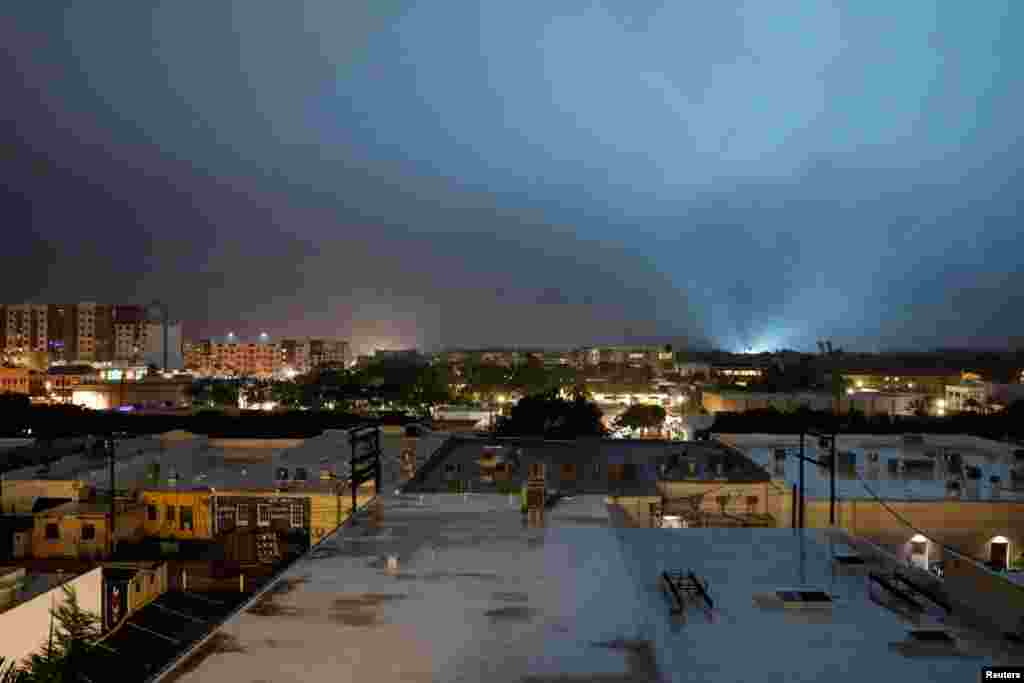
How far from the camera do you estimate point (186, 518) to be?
14.5m

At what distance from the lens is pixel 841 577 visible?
21.5 ft

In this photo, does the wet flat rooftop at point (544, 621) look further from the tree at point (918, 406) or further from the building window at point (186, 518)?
the tree at point (918, 406)

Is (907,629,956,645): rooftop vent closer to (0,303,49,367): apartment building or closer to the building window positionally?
the building window

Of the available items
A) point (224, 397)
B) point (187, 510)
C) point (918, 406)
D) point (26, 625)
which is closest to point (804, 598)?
point (26, 625)

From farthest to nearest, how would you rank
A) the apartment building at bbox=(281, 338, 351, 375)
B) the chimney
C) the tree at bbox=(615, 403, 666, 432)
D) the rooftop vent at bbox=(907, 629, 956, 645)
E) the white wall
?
the apartment building at bbox=(281, 338, 351, 375)
the tree at bbox=(615, 403, 666, 432)
the chimney
the white wall
the rooftop vent at bbox=(907, 629, 956, 645)

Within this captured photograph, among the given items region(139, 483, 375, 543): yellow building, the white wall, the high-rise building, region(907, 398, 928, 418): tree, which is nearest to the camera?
the white wall

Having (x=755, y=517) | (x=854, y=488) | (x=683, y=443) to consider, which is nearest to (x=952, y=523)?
(x=854, y=488)

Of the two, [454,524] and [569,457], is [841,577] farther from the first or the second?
[569,457]

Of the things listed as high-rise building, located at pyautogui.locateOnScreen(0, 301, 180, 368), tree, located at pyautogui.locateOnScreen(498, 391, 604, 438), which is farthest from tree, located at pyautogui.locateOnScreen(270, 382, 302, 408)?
high-rise building, located at pyautogui.locateOnScreen(0, 301, 180, 368)

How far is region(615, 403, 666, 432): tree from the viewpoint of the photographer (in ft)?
100

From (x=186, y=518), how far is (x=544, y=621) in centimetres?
1166

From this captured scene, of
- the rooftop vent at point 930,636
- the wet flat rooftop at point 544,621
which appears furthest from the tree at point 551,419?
the rooftop vent at point 930,636

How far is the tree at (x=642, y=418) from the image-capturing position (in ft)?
100

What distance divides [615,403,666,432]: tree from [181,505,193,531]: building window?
62.9 ft
